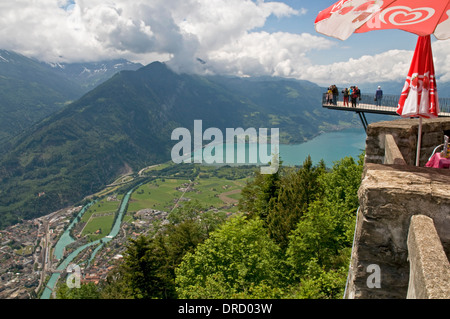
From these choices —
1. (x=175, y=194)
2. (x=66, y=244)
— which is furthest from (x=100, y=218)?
(x=175, y=194)

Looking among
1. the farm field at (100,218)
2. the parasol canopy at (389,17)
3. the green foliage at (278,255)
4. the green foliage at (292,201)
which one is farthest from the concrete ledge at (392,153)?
the farm field at (100,218)

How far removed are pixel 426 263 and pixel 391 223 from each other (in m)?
0.83

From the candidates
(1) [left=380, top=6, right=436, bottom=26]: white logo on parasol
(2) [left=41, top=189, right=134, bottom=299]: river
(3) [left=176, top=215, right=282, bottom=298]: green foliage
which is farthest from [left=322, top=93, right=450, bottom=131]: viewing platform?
(2) [left=41, top=189, right=134, bottom=299]: river

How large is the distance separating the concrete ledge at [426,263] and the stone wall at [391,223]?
16 cm

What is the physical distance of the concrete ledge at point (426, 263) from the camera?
232cm

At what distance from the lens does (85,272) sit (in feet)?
250

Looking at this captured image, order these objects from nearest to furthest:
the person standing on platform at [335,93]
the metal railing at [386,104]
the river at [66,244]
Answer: the metal railing at [386,104], the person standing on platform at [335,93], the river at [66,244]

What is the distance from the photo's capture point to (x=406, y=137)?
7008mm

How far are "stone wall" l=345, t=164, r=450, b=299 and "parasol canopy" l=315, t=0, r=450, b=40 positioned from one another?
2.54m

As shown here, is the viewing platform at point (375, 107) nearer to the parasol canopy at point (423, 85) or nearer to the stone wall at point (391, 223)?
the parasol canopy at point (423, 85)

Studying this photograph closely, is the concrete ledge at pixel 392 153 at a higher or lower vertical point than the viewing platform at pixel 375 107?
lower
